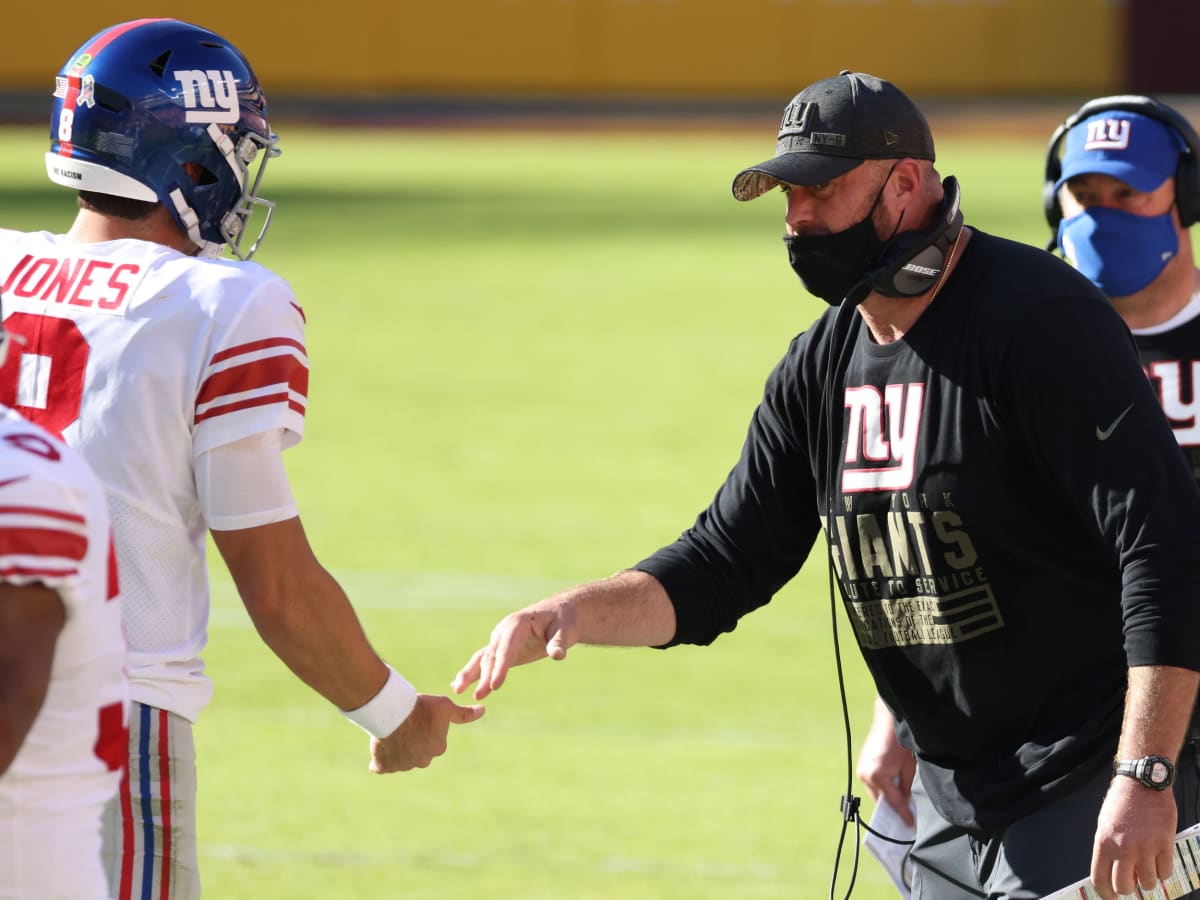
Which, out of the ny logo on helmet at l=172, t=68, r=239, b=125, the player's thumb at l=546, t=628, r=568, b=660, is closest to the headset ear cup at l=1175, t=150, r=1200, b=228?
the player's thumb at l=546, t=628, r=568, b=660

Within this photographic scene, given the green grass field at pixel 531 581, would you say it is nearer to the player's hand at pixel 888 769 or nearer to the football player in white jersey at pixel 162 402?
the player's hand at pixel 888 769

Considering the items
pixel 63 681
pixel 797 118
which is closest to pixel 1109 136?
pixel 797 118

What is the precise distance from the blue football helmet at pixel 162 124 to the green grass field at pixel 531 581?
3.01m

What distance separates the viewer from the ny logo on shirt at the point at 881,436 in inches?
155

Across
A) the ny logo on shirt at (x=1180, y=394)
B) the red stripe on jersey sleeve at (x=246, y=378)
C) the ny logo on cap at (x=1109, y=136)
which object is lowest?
the ny logo on shirt at (x=1180, y=394)

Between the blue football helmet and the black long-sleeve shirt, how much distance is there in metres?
1.23

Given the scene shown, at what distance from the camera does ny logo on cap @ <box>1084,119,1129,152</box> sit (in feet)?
17.0

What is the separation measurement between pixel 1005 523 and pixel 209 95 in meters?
1.65

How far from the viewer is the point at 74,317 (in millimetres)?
3557

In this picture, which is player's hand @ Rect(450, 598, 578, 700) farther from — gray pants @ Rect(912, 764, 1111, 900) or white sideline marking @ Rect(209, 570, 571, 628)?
white sideline marking @ Rect(209, 570, 571, 628)

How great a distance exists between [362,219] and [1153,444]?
24182 millimetres

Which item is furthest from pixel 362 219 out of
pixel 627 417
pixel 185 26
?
pixel 185 26

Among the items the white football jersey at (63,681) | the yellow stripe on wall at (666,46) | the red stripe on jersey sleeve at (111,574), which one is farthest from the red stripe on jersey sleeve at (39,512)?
the yellow stripe on wall at (666,46)

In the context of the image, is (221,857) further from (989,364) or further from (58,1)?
(58,1)
